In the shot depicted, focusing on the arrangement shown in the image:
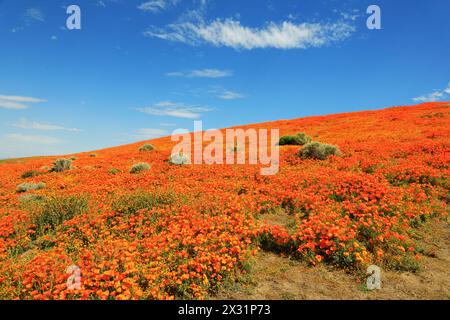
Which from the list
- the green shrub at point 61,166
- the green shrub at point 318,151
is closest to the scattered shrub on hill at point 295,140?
the green shrub at point 318,151

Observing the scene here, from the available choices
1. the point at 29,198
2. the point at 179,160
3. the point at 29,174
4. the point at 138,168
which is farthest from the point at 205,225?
the point at 29,174

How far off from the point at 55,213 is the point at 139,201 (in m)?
2.85

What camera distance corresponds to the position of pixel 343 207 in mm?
10086

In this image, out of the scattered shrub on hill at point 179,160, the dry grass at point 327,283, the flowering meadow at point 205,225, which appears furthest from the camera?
the scattered shrub on hill at point 179,160

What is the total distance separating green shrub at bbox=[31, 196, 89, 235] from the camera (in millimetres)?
9820

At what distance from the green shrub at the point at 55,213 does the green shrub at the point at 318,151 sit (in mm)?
13101

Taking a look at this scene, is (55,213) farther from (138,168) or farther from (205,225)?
(138,168)

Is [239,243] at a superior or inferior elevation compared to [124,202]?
inferior

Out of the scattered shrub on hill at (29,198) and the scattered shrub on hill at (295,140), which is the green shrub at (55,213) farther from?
the scattered shrub on hill at (295,140)

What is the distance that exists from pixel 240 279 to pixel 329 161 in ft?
39.8

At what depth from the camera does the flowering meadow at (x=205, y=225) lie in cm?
650

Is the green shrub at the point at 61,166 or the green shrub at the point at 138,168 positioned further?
the green shrub at the point at 61,166
